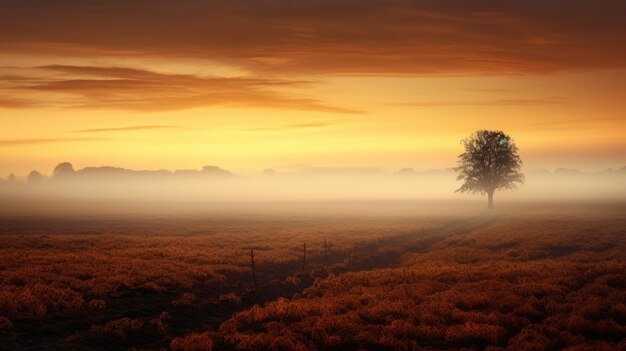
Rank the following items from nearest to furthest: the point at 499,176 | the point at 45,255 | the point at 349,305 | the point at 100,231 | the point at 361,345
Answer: the point at 361,345 → the point at 349,305 → the point at 45,255 → the point at 100,231 → the point at 499,176

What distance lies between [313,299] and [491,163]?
7849cm

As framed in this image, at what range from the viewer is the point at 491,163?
314ft

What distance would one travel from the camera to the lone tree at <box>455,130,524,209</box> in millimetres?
95250

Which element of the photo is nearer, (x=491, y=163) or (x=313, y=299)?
(x=313, y=299)

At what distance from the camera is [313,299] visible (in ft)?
81.0

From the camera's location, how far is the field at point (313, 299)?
1775 cm

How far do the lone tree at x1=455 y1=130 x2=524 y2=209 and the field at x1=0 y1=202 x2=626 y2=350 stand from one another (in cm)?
5062

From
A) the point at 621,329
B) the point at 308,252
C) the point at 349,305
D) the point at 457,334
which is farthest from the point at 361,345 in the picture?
the point at 308,252

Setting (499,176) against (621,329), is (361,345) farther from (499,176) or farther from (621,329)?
(499,176)

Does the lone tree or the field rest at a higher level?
the lone tree

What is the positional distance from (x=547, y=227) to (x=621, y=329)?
45916mm

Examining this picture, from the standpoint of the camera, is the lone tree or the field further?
the lone tree

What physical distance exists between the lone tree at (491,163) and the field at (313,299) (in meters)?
50.6

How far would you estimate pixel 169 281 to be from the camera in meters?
27.8
